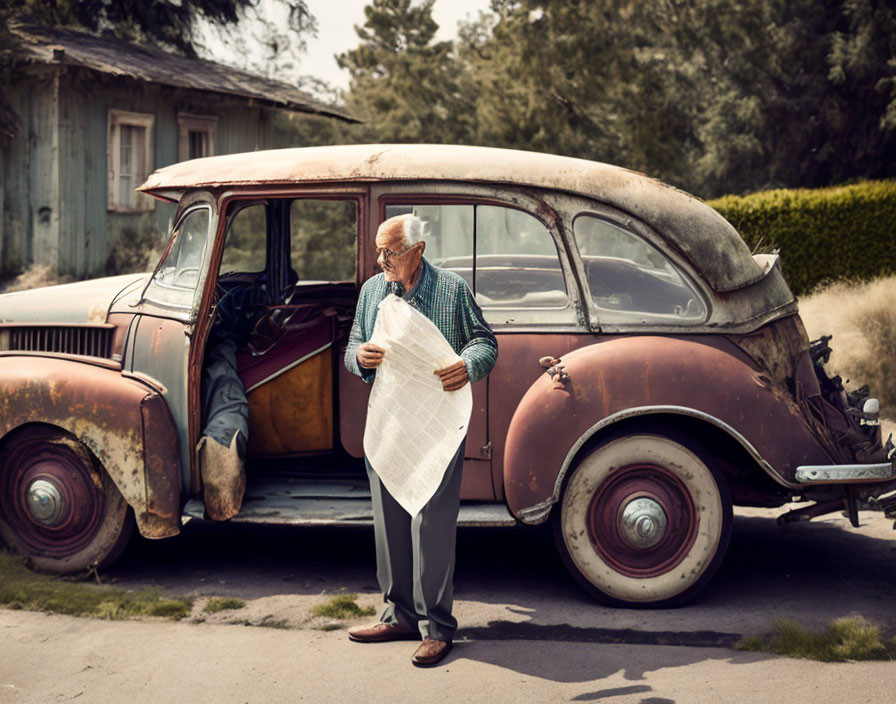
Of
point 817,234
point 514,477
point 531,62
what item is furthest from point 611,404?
point 531,62

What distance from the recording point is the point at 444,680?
4707 mm

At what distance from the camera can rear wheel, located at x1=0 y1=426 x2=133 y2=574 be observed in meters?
5.93

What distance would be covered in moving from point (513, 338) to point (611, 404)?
603mm

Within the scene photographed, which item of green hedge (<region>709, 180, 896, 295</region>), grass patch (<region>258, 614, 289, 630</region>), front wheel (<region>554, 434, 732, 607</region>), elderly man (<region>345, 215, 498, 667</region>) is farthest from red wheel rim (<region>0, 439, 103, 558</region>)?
green hedge (<region>709, 180, 896, 295</region>)

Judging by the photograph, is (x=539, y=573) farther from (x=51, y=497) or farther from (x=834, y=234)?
(x=834, y=234)

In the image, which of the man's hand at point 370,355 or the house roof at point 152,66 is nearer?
the man's hand at point 370,355

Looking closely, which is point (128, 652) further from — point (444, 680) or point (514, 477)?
point (514, 477)

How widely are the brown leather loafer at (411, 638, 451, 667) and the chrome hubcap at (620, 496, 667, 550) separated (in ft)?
3.65

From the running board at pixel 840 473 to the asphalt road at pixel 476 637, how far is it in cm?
61

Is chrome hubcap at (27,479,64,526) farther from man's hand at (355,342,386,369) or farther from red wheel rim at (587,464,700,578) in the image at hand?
red wheel rim at (587,464,700,578)

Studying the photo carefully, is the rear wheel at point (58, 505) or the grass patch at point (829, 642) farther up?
the rear wheel at point (58, 505)

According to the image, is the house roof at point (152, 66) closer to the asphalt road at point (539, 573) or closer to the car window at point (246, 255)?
the car window at point (246, 255)

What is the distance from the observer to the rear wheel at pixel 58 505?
5926 millimetres

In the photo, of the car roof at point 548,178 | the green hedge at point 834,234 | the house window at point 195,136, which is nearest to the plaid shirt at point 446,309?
the car roof at point 548,178
